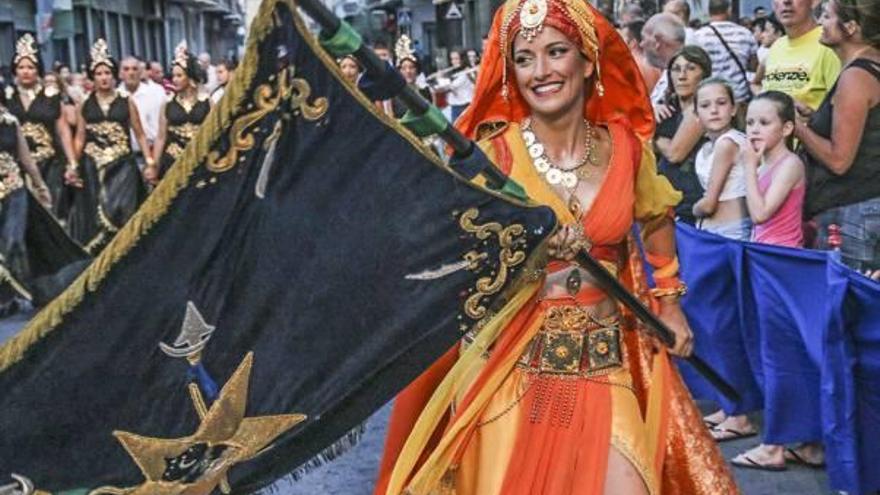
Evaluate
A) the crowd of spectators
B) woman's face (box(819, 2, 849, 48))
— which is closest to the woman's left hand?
the crowd of spectators

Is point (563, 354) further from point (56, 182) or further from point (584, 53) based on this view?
point (56, 182)

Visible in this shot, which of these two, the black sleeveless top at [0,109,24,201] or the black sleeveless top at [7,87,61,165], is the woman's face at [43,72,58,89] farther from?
the black sleeveless top at [0,109,24,201]

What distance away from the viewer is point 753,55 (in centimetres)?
892

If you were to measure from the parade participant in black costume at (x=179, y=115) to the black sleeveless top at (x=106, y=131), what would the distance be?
1.22ft

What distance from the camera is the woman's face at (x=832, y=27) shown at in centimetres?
560

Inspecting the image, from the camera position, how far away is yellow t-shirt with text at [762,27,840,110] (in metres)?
7.04

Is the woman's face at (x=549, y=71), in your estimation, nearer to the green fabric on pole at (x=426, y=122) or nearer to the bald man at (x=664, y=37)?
the green fabric on pole at (x=426, y=122)

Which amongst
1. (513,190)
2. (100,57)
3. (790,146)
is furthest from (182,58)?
(513,190)

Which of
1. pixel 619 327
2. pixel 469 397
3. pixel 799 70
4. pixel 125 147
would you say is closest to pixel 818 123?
pixel 799 70

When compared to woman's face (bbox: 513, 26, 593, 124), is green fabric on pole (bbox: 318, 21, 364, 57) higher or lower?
higher

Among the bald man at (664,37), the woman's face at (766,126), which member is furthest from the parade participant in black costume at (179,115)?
the woman's face at (766,126)

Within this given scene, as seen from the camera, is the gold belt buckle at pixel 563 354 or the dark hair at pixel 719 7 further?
the dark hair at pixel 719 7

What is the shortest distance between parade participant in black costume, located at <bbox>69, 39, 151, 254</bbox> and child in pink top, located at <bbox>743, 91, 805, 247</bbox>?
7555 mm

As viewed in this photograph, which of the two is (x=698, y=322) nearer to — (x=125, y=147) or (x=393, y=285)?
(x=393, y=285)
